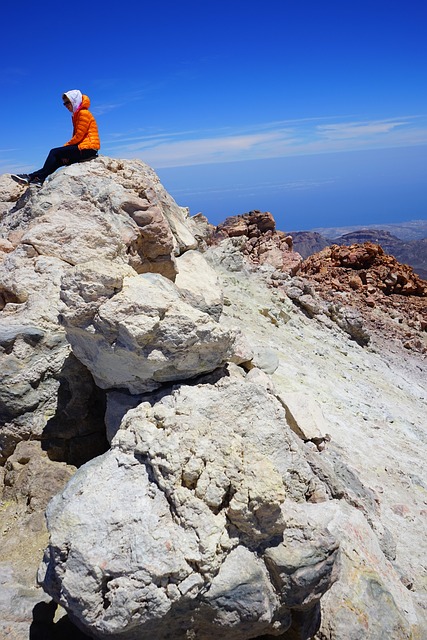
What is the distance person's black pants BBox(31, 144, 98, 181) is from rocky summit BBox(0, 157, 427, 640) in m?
0.51

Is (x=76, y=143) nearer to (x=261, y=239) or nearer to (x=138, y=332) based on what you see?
(x=138, y=332)

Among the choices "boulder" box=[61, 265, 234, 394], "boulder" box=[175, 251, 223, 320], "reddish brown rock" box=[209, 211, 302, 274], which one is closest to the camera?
"boulder" box=[61, 265, 234, 394]

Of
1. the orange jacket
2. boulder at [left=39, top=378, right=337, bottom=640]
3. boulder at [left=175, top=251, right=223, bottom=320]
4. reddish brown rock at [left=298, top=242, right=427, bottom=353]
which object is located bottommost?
reddish brown rock at [left=298, top=242, right=427, bottom=353]

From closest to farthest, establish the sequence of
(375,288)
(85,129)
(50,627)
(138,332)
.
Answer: (50,627)
(138,332)
(85,129)
(375,288)

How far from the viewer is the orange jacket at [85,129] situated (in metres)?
10.0

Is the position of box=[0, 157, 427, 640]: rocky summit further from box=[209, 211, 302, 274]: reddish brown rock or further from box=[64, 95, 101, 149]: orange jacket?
box=[209, 211, 302, 274]: reddish brown rock

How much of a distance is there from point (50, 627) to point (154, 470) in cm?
204

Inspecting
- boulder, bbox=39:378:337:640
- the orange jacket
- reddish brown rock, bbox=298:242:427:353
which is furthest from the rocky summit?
reddish brown rock, bbox=298:242:427:353

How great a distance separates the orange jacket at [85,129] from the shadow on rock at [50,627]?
8.05 meters

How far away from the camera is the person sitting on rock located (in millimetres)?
9875

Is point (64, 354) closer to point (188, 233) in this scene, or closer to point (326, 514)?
point (326, 514)

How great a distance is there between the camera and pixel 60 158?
32.4 feet

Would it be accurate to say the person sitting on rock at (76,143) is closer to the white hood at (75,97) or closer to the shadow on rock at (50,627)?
the white hood at (75,97)

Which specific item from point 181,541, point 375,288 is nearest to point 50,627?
point 181,541
